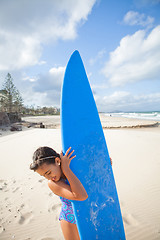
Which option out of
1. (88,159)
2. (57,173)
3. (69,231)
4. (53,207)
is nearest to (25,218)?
(53,207)

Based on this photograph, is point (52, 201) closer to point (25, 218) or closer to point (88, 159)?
point (25, 218)

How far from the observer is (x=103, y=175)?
1649mm

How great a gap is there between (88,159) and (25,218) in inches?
76.5

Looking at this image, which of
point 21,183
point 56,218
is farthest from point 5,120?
point 56,218

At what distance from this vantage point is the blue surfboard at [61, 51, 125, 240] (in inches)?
58.8

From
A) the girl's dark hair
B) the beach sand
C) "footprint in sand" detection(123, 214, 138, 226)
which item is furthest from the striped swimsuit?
"footprint in sand" detection(123, 214, 138, 226)

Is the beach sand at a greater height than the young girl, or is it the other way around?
the young girl

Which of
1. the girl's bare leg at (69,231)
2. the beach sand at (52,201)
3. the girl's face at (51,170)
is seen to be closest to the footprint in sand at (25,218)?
the beach sand at (52,201)

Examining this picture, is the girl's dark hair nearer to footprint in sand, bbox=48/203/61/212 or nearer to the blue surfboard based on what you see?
the blue surfboard

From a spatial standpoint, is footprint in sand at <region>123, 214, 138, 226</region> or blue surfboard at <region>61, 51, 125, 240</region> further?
footprint in sand at <region>123, 214, 138, 226</region>

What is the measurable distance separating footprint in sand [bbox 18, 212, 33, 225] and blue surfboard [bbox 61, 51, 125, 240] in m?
1.41

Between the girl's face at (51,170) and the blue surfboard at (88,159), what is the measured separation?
1.35ft

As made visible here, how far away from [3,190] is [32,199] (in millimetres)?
980

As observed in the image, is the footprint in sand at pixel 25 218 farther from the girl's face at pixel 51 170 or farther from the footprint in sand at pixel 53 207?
the girl's face at pixel 51 170
